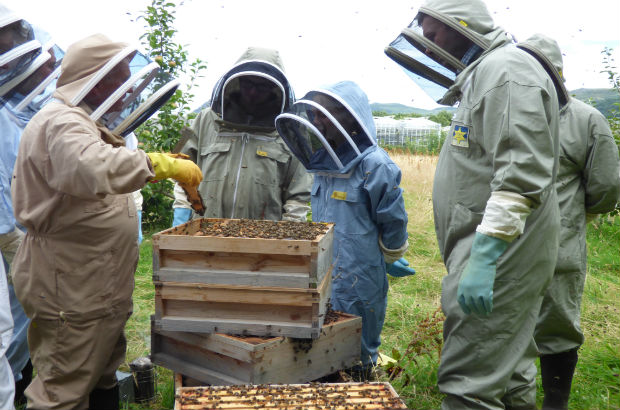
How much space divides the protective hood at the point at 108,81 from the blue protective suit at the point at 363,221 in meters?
1.23

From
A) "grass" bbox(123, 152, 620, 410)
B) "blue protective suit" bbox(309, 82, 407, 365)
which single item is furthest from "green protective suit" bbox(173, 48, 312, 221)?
"grass" bbox(123, 152, 620, 410)

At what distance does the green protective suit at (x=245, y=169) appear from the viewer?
4.01 m

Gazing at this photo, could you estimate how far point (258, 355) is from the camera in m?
2.58

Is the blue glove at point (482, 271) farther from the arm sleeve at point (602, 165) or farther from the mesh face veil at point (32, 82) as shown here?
the mesh face veil at point (32, 82)

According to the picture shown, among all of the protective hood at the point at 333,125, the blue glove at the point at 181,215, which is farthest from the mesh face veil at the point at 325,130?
the blue glove at the point at 181,215

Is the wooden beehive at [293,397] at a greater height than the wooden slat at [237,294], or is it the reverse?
the wooden slat at [237,294]

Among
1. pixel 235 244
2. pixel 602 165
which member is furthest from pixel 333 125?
pixel 602 165

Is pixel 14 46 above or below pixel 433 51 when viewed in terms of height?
below

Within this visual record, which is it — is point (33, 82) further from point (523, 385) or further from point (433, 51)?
point (523, 385)

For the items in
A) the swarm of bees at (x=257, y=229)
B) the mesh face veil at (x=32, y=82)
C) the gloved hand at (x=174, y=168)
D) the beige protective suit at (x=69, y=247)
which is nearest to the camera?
the beige protective suit at (x=69, y=247)

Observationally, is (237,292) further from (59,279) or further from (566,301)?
(566,301)

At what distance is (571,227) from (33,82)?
3.64 m

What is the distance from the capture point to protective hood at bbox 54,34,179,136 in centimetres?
263

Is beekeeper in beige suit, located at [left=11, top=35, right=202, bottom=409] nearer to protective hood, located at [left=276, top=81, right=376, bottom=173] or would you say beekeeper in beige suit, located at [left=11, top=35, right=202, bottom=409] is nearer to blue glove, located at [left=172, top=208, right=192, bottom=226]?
protective hood, located at [left=276, top=81, right=376, bottom=173]
